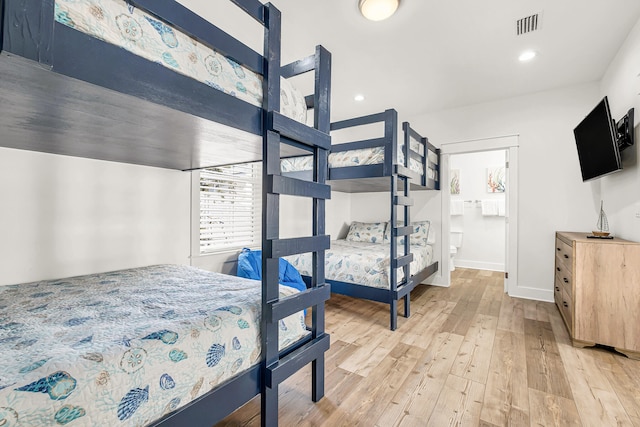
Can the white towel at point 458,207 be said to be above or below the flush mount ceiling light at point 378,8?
below

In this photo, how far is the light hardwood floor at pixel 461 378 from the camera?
1.45 m

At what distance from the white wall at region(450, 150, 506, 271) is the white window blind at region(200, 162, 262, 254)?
4.05 metres

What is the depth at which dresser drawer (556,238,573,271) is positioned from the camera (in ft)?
7.84

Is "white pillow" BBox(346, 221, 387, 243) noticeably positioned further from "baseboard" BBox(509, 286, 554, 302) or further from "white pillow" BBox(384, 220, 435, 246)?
"baseboard" BBox(509, 286, 554, 302)

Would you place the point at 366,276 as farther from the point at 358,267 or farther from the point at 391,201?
the point at 391,201

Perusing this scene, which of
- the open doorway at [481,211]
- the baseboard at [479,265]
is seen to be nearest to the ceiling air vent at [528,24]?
the open doorway at [481,211]

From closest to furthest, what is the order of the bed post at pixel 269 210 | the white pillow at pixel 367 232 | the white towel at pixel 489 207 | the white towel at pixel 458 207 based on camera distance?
the bed post at pixel 269 210
the white pillow at pixel 367 232
the white towel at pixel 489 207
the white towel at pixel 458 207

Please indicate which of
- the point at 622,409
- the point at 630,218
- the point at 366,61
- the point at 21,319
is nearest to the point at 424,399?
the point at 622,409

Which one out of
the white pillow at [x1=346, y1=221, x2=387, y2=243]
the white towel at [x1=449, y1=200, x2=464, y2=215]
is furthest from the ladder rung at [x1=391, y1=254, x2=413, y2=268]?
the white towel at [x1=449, y1=200, x2=464, y2=215]

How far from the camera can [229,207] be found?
2.97 meters

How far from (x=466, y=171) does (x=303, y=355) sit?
5.20 m

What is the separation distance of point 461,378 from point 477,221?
4212mm

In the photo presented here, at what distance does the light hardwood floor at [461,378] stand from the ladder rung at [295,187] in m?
1.12

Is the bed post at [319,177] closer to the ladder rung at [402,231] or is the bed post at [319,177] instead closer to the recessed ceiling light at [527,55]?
the ladder rung at [402,231]
